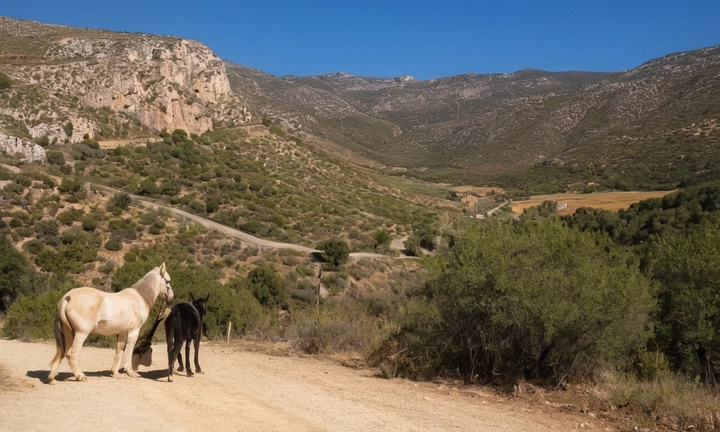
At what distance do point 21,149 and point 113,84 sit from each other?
62.6 feet

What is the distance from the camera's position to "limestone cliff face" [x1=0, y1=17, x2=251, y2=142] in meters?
54.4

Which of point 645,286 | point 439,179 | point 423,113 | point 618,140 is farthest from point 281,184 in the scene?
point 423,113

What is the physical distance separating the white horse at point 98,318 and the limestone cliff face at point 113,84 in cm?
4881

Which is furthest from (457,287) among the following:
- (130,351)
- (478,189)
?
(478,189)

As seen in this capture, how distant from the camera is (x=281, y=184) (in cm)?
5866

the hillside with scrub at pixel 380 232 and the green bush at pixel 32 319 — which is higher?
the hillside with scrub at pixel 380 232

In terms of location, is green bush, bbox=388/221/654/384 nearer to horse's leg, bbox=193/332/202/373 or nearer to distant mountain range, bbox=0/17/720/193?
horse's leg, bbox=193/332/202/373

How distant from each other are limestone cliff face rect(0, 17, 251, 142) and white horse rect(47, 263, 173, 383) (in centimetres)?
4881

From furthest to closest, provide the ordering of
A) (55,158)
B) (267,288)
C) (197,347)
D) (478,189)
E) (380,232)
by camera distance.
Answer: (478,189) → (380,232) → (55,158) → (267,288) → (197,347)

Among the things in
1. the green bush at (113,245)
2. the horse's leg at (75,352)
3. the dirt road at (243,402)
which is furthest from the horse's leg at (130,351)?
the green bush at (113,245)

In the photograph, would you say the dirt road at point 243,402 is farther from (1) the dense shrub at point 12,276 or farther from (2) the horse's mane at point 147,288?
(1) the dense shrub at point 12,276

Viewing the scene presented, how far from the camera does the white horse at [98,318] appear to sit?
711 centimetres

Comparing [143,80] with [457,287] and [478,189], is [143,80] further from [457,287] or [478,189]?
[457,287]

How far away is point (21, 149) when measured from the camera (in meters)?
42.9
